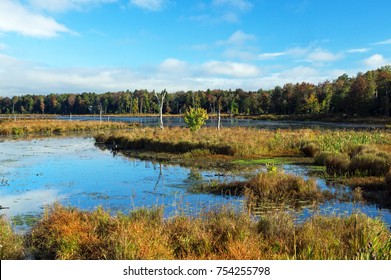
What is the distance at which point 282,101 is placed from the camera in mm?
126062

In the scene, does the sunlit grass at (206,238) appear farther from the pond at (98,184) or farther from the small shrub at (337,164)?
the small shrub at (337,164)

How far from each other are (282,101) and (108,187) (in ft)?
380

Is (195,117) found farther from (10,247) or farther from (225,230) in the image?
(10,247)

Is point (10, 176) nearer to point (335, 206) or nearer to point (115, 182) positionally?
point (115, 182)

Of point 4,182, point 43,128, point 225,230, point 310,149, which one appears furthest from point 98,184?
point 43,128

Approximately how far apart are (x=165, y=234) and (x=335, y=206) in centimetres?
716

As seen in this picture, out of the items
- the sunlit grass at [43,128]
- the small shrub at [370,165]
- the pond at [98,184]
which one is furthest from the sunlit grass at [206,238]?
the sunlit grass at [43,128]

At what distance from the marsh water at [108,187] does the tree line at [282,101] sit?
19793 millimetres

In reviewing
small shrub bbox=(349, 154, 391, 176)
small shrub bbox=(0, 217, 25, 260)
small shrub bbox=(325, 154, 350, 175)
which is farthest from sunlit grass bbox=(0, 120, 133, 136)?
small shrub bbox=(0, 217, 25, 260)

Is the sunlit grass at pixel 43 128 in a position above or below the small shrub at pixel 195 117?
below

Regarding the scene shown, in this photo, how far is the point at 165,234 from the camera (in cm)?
736

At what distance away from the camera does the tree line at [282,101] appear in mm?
91938

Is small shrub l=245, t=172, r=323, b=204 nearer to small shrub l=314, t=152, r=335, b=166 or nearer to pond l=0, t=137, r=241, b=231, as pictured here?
pond l=0, t=137, r=241, b=231
